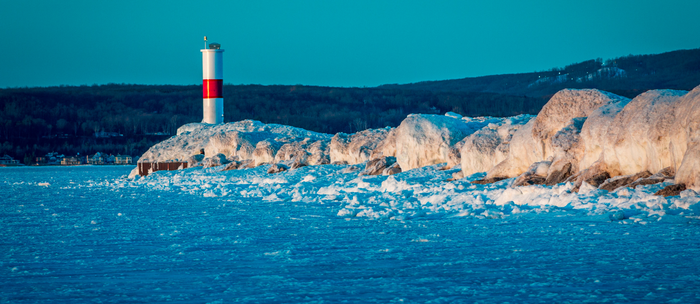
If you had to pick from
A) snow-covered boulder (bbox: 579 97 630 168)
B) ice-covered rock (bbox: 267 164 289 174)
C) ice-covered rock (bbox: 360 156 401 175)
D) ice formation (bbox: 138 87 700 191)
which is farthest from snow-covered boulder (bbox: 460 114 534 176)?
ice-covered rock (bbox: 267 164 289 174)

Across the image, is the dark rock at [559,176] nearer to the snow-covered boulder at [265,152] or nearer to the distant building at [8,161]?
the snow-covered boulder at [265,152]

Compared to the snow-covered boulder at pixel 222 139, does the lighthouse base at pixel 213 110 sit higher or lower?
higher

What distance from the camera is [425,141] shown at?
17.8m

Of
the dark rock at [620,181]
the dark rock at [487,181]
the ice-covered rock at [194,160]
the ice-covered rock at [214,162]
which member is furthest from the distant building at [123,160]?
the dark rock at [620,181]

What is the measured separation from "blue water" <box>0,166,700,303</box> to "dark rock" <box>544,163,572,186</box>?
355cm

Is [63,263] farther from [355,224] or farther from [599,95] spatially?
[599,95]

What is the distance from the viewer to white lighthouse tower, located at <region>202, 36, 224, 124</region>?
4275 centimetres

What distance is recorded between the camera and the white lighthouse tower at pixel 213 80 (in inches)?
1683

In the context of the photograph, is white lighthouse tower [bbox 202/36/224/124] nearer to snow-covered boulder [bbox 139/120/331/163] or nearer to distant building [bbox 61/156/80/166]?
snow-covered boulder [bbox 139/120/331/163]

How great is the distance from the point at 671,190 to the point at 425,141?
30.8ft

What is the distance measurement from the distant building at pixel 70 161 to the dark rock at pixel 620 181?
84.3 m

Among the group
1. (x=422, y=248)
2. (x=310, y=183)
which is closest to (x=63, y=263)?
(x=422, y=248)

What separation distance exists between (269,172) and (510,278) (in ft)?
59.8

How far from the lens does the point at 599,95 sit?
13.8 m
